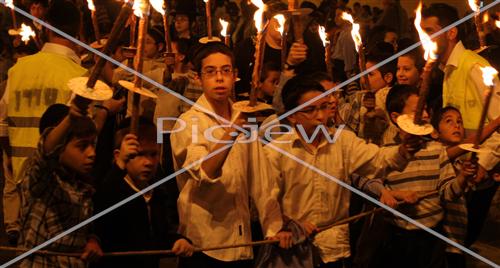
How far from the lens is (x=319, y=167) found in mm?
5062

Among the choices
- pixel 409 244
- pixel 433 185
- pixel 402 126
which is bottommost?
pixel 409 244

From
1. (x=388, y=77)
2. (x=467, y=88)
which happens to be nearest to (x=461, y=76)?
(x=467, y=88)

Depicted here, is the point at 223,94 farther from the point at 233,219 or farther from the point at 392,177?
the point at 392,177

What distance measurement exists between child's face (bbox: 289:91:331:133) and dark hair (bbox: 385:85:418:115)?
54 centimetres

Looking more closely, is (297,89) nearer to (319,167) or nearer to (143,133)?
(319,167)

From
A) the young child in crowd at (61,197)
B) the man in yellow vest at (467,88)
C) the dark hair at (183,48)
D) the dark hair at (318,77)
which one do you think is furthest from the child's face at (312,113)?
the dark hair at (183,48)

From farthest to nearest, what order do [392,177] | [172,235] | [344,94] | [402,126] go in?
[344,94] → [392,177] → [172,235] → [402,126]

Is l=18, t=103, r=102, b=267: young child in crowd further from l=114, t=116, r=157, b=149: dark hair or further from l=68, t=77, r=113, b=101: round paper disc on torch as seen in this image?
l=114, t=116, r=157, b=149: dark hair

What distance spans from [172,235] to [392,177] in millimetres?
1602

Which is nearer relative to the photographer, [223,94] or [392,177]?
[223,94]

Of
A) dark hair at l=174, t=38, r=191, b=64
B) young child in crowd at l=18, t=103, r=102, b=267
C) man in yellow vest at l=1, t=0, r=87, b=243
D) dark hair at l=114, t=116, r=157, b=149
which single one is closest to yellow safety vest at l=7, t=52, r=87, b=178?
man in yellow vest at l=1, t=0, r=87, b=243

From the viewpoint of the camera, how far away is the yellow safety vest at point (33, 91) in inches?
216

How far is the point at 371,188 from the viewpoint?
5297 millimetres

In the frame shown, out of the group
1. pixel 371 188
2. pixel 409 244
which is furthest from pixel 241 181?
pixel 409 244
